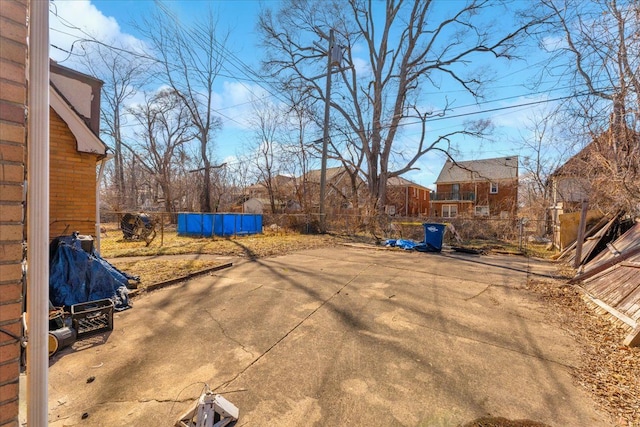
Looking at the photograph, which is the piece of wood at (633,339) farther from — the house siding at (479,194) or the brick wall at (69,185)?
the house siding at (479,194)

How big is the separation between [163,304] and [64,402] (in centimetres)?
231

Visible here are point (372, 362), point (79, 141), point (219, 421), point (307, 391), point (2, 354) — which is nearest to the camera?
point (2, 354)

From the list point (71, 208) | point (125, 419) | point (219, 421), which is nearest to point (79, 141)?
point (71, 208)

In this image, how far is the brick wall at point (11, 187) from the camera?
3.84ft

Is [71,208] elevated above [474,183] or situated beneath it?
situated beneath

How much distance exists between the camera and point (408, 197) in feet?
124

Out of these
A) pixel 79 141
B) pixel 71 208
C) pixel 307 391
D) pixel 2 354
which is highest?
pixel 79 141

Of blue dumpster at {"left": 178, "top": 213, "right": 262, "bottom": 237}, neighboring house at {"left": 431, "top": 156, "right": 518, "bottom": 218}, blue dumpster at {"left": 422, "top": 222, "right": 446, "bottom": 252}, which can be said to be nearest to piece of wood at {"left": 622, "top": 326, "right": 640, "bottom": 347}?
blue dumpster at {"left": 422, "top": 222, "right": 446, "bottom": 252}

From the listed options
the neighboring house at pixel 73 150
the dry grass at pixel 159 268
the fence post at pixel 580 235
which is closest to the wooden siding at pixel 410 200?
the fence post at pixel 580 235

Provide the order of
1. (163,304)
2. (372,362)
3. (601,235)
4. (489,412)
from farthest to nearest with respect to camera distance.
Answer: (601,235) → (163,304) → (372,362) → (489,412)

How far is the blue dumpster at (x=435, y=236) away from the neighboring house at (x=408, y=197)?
21653 mm

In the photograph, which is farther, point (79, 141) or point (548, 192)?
point (548, 192)

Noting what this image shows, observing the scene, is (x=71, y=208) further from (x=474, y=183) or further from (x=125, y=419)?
(x=474, y=183)

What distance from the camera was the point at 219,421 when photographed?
202 cm
